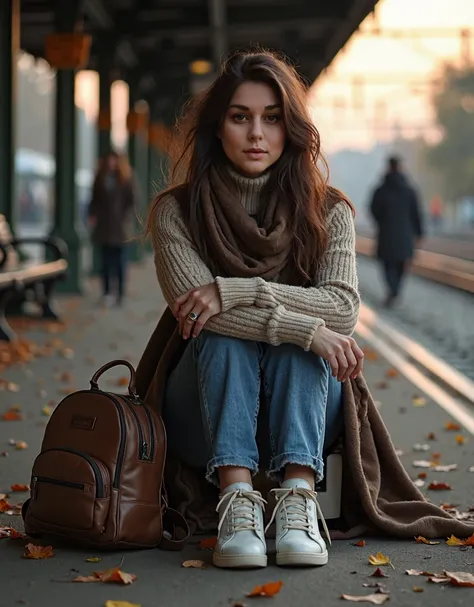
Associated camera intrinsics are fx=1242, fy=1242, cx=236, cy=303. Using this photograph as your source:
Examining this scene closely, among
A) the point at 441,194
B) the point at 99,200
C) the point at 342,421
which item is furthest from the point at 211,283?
Result: the point at 441,194

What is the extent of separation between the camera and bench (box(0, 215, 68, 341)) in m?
9.62

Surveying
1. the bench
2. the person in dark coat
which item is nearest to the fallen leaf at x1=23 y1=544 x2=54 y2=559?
the bench

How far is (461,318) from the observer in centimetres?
1498

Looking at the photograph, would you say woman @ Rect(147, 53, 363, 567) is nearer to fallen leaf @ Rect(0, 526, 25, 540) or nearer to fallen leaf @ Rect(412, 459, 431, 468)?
fallen leaf @ Rect(0, 526, 25, 540)

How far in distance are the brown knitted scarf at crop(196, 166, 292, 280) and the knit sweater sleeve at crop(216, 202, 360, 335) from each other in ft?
0.30

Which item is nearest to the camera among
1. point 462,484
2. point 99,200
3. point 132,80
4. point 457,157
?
point 462,484

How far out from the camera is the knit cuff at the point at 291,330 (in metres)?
3.85

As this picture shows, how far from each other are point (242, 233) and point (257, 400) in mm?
558

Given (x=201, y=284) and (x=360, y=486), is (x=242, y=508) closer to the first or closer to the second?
(x=360, y=486)

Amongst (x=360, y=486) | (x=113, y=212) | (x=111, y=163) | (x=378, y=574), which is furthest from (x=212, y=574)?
(x=113, y=212)

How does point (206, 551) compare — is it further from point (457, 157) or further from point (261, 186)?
point (457, 157)

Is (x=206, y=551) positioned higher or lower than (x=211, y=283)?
lower

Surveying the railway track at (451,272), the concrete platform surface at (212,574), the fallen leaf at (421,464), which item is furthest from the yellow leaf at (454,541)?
the railway track at (451,272)

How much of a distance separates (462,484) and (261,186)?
1738mm
